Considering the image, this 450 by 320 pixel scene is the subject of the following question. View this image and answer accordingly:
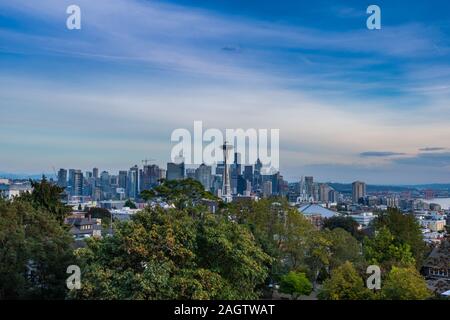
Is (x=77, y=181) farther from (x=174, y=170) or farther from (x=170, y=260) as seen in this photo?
(x=170, y=260)

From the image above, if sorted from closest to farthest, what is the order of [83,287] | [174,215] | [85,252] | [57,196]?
[83,287] → [85,252] → [174,215] → [57,196]

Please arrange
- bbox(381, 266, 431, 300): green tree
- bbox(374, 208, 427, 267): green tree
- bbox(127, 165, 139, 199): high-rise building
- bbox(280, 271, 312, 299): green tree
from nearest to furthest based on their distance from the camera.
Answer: bbox(381, 266, 431, 300): green tree
bbox(280, 271, 312, 299): green tree
bbox(374, 208, 427, 267): green tree
bbox(127, 165, 139, 199): high-rise building

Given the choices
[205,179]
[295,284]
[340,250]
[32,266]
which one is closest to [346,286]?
[295,284]

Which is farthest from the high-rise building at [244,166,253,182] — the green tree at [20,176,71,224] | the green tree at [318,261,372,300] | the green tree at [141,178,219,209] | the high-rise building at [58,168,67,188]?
the green tree at [318,261,372,300]

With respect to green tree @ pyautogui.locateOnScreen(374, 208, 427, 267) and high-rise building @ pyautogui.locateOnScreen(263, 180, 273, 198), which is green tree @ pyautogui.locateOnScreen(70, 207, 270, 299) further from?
high-rise building @ pyautogui.locateOnScreen(263, 180, 273, 198)

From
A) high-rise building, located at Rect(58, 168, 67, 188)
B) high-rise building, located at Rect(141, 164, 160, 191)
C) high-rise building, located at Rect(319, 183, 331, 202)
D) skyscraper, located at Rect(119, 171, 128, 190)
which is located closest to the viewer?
high-rise building, located at Rect(141, 164, 160, 191)
